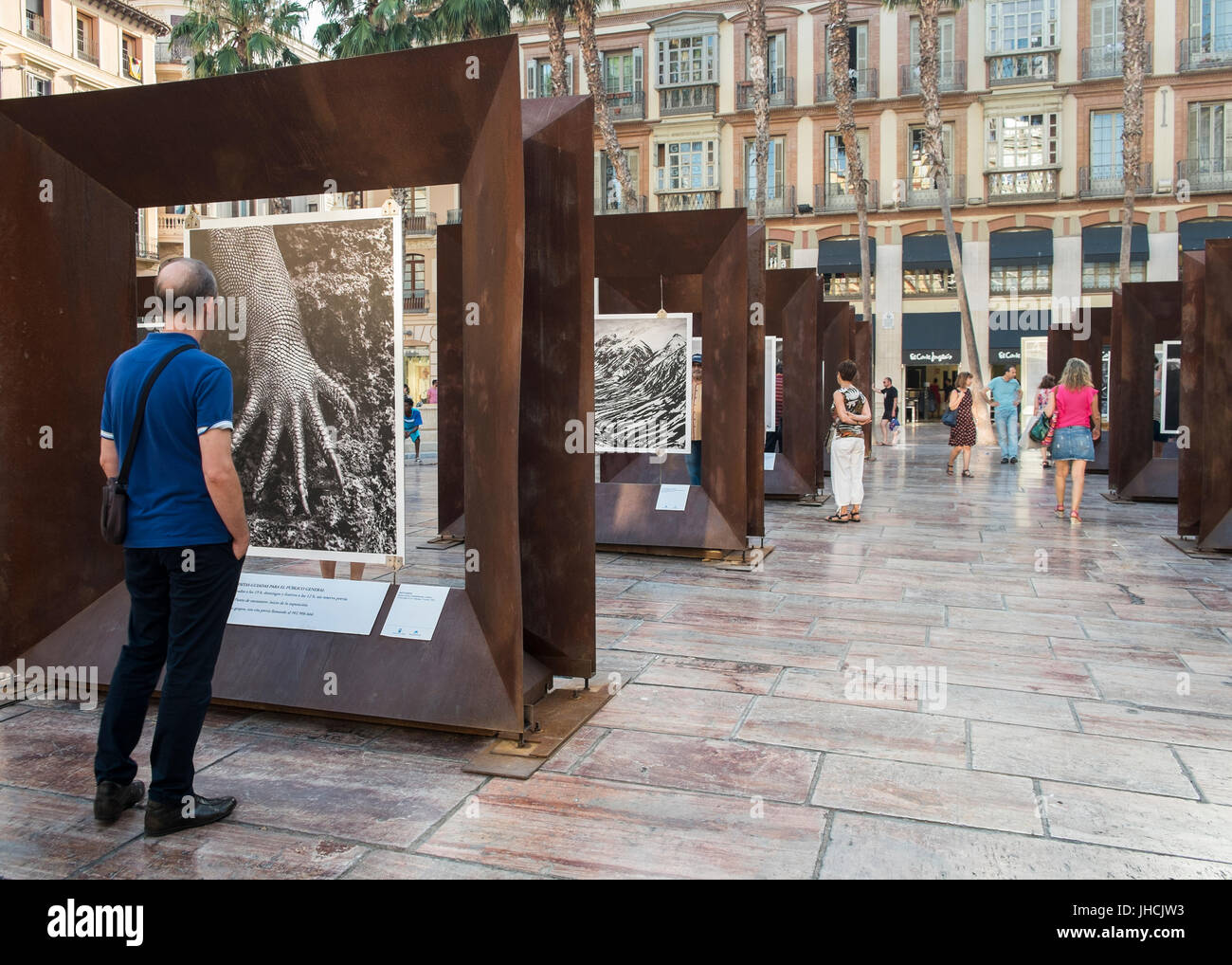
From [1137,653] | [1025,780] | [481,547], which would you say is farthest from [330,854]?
[1137,653]

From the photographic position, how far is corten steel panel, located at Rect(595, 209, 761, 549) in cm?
820

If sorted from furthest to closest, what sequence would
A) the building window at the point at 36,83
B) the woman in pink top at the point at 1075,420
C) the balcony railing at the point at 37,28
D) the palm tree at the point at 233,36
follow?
the balcony railing at the point at 37,28 < the building window at the point at 36,83 < the palm tree at the point at 233,36 < the woman in pink top at the point at 1075,420

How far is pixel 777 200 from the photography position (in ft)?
125

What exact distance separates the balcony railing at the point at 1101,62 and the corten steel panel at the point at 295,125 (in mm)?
36356

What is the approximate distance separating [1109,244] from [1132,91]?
11960 mm

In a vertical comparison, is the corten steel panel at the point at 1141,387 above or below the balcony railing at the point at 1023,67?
below

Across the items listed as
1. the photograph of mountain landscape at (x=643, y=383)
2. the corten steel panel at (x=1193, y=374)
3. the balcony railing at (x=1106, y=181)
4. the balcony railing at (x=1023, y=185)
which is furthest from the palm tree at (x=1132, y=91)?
the photograph of mountain landscape at (x=643, y=383)

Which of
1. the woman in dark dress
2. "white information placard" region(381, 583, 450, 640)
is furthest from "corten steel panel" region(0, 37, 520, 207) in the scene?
the woman in dark dress

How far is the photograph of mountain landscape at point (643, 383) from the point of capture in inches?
352

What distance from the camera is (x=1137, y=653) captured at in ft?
18.2

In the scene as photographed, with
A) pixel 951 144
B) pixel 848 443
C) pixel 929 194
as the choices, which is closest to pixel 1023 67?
pixel 951 144

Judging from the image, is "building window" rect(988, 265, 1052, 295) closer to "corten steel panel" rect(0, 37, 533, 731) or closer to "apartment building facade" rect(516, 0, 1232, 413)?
"apartment building facade" rect(516, 0, 1232, 413)

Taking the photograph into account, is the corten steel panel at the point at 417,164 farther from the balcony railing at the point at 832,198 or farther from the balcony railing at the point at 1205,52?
the balcony railing at the point at 1205,52
